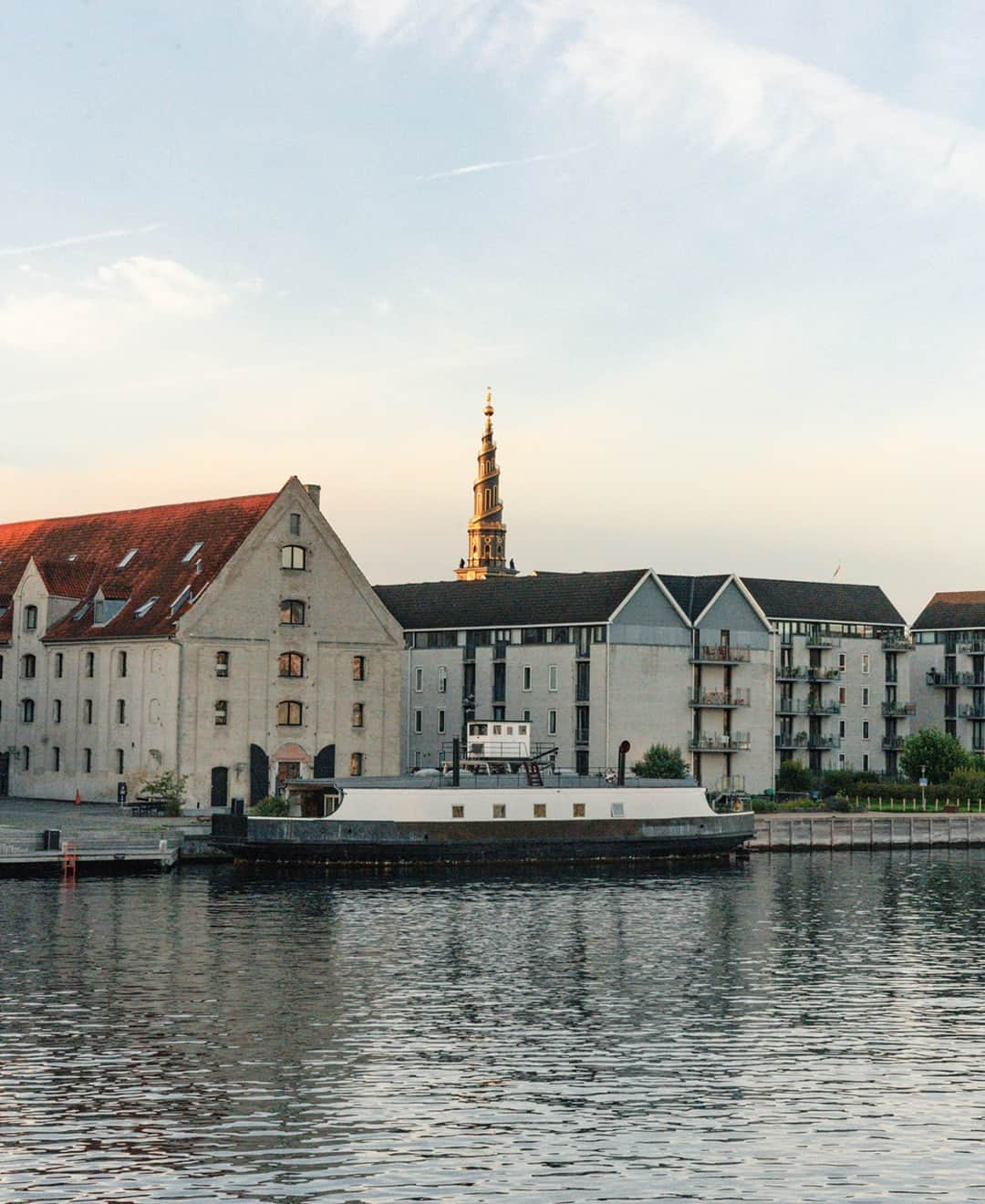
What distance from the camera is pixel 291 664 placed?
Answer: 114 meters

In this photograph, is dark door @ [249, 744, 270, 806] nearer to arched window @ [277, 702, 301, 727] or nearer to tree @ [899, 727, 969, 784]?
arched window @ [277, 702, 301, 727]

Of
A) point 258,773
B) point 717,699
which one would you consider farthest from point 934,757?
point 258,773

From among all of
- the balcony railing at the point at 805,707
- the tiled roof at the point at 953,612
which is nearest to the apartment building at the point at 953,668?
the tiled roof at the point at 953,612

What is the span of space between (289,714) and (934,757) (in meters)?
55.9

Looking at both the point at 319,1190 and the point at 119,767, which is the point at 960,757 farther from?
the point at 319,1190

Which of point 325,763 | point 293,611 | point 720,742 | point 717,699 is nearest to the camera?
point 325,763

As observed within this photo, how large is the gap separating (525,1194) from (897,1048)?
15894 millimetres

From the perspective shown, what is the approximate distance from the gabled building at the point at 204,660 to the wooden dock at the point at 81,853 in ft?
58.8

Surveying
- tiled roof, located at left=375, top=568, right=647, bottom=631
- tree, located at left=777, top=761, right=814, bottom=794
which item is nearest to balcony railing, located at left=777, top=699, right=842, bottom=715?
tree, located at left=777, top=761, right=814, bottom=794

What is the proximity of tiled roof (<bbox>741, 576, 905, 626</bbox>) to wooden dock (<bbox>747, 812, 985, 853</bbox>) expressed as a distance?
1362 inches

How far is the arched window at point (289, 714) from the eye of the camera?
11277 centimetres

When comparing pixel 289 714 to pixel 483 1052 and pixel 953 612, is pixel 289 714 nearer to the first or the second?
pixel 483 1052

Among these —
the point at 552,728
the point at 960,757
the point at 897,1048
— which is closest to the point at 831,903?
the point at 897,1048

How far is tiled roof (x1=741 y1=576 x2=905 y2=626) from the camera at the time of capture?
15688 cm
